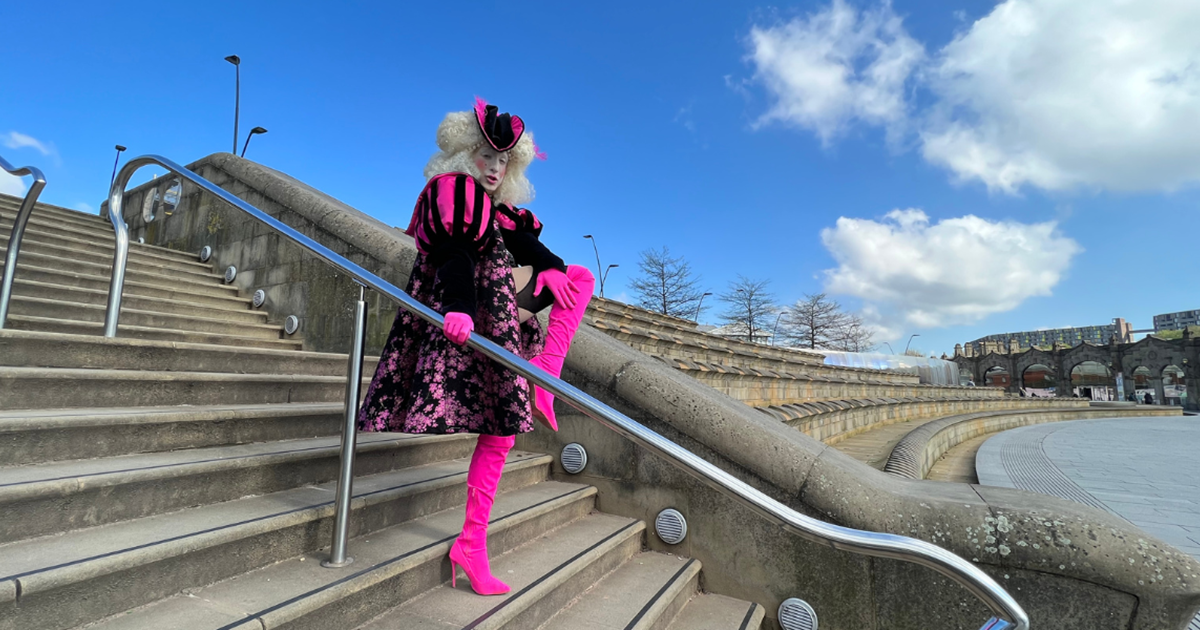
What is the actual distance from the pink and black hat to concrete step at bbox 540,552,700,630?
5.81ft

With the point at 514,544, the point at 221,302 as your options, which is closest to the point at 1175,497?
the point at 514,544

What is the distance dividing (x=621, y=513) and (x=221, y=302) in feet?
→ 15.4

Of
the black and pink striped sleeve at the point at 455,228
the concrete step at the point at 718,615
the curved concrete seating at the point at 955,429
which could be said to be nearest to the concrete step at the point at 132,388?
the black and pink striped sleeve at the point at 455,228

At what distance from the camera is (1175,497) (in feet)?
17.3

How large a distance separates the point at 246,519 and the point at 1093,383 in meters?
81.4

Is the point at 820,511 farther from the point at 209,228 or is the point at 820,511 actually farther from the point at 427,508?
the point at 209,228

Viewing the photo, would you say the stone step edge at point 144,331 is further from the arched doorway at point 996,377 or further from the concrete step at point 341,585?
the arched doorway at point 996,377

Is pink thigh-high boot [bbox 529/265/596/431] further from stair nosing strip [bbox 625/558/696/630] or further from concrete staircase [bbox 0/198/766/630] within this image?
stair nosing strip [bbox 625/558/696/630]

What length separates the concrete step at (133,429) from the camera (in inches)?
72.2

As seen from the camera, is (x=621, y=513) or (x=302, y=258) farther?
(x=302, y=258)

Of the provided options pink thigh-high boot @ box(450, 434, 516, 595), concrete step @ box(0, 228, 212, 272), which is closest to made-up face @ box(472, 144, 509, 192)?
pink thigh-high boot @ box(450, 434, 516, 595)

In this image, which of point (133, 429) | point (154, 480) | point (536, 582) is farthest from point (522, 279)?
point (133, 429)

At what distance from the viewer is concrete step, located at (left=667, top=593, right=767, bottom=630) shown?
2.22 metres

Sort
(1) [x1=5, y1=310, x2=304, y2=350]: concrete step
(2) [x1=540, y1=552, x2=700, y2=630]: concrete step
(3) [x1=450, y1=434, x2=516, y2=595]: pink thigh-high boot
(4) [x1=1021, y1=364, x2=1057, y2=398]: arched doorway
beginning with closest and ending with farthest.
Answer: (3) [x1=450, y1=434, x2=516, y2=595]: pink thigh-high boot → (2) [x1=540, y1=552, x2=700, y2=630]: concrete step → (1) [x1=5, y1=310, x2=304, y2=350]: concrete step → (4) [x1=1021, y1=364, x2=1057, y2=398]: arched doorway
